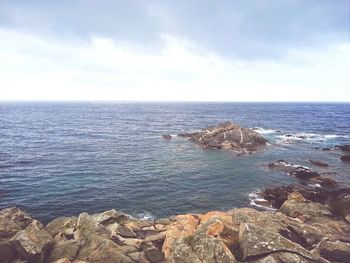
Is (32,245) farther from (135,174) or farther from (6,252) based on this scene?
(135,174)

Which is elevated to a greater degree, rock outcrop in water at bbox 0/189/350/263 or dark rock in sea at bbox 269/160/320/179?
rock outcrop in water at bbox 0/189/350/263

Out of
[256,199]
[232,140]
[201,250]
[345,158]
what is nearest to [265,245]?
[201,250]

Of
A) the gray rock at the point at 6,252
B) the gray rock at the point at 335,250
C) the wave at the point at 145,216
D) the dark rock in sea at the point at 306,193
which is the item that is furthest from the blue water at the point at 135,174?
the gray rock at the point at 335,250

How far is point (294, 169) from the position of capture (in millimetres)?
51188

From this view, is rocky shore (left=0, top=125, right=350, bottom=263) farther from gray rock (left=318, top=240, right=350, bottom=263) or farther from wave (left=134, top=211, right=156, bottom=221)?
wave (left=134, top=211, right=156, bottom=221)

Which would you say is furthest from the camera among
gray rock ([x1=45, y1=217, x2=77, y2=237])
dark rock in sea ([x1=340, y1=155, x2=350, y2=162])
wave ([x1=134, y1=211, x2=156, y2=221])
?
dark rock in sea ([x1=340, y1=155, x2=350, y2=162])

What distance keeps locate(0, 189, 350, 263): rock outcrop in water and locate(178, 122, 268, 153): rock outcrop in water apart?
43.1m

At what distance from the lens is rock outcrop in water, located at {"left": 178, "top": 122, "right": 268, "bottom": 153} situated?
69.4m

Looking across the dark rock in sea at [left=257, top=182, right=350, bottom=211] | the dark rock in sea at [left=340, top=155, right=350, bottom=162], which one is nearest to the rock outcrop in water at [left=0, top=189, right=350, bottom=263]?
the dark rock in sea at [left=257, top=182, right=350, bottom=211]

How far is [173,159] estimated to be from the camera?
5922cm

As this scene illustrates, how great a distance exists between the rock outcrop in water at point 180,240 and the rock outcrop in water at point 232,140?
4310 cm

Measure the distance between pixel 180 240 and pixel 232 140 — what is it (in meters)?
55.3

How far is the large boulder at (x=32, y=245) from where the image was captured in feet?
62.6

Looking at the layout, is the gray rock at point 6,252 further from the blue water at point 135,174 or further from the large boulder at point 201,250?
the blue water at point 135,174
